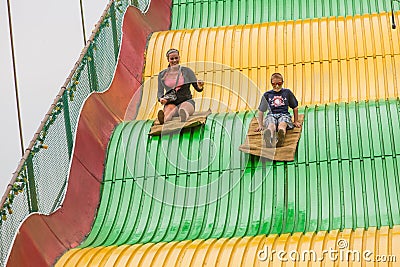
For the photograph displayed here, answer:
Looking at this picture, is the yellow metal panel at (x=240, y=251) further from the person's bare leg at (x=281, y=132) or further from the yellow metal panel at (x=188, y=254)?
the person's bare leg at (x=281, y=132)

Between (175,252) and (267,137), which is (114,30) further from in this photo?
(175,252)

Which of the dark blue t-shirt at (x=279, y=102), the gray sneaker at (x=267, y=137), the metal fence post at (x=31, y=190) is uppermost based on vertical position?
the dark blue t-shirt at (x=279, y=102)

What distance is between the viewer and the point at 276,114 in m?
16.2

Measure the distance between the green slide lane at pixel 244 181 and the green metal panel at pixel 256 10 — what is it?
4.79 m

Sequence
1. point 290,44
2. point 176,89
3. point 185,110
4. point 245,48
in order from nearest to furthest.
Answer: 1. point 185,110
2. point 176,89
3. point 290,44
4. point 245,48

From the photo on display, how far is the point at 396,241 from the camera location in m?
13.4

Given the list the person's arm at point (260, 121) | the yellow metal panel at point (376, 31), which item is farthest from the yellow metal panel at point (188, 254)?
the yellow metal panel at point (376, 31)

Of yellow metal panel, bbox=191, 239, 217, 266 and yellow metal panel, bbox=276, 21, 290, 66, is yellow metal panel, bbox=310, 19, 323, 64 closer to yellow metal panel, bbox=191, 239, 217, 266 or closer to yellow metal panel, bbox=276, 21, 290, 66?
yellow metal panel, bbox=276, 21, 290, 66

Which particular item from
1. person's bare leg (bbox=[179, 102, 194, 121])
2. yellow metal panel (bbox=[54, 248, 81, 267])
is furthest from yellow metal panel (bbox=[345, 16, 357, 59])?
yellow metal panel (bbox=[54, 248, 81, 267])

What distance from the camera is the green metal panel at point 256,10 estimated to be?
2116cm

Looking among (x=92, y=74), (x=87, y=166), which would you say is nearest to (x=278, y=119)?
(x=87, y=166)

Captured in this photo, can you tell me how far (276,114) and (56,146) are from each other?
2.68m

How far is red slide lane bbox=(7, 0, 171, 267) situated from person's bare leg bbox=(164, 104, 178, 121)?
80 centimetres

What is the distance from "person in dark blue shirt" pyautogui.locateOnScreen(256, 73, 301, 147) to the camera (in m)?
16.0
